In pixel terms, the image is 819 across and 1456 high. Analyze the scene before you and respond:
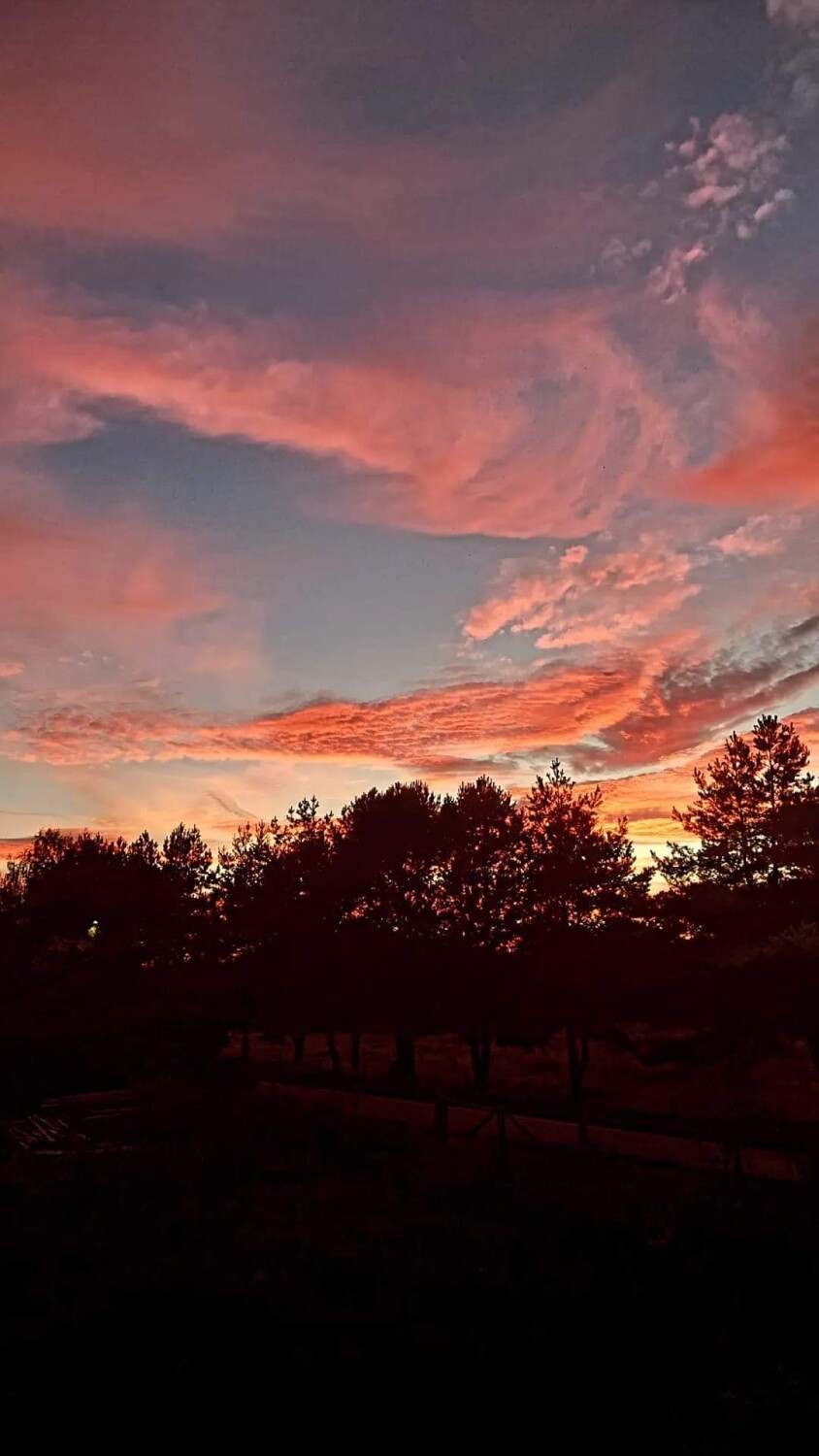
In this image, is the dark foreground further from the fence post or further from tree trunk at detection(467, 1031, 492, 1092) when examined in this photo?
tree trunk at detection(467, 1031, 492, 1092)

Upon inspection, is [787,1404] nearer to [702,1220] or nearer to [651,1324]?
[651,1324]

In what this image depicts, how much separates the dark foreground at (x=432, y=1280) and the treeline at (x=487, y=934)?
13.2 meters

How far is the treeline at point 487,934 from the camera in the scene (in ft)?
96.6

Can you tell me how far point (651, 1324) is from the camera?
29.9ft

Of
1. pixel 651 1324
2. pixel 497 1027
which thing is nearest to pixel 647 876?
pixel 497 1027

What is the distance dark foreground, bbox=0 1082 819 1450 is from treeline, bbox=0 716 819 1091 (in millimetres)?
13157

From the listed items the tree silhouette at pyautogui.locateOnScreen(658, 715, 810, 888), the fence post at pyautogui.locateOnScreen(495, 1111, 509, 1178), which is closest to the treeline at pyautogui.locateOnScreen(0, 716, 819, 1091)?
the tree silhouette at pyautogui.locateOnScreen(658, 715, 810, 888)

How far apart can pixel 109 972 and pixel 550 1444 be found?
4809cm

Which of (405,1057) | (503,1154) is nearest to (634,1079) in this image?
(405,1057)

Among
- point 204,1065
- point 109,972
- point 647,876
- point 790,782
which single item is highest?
point 790,782

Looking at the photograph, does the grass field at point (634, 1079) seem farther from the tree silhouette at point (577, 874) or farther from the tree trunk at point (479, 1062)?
the tree silhouette at point (577, 874)

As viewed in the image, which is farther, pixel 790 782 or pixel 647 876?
pixel 647 876

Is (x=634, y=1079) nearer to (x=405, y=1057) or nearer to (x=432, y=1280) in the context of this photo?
(x=405, y=1057)

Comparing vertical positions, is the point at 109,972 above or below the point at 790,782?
below
